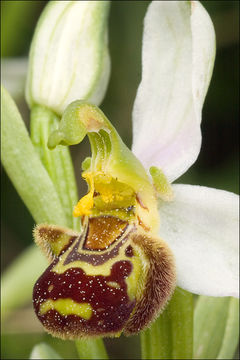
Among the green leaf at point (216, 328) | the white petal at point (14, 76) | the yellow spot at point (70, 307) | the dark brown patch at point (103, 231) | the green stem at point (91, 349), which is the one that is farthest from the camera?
the white petal at point (14, 76)

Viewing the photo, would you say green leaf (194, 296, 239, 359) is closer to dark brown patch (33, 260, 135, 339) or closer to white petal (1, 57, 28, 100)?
dark brown patch (33, 260, 135, 339)

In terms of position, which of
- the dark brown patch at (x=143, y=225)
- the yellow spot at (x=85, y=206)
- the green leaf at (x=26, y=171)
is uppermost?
the yellow spot at (x=85, y=206)

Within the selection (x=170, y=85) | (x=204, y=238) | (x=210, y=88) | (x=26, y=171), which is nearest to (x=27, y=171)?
(x=26, y=171)

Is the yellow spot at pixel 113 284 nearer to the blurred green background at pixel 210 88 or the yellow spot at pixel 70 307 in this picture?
the yellow spot at pixel 70 307

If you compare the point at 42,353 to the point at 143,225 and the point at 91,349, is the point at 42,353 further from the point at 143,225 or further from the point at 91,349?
the point at 143,225

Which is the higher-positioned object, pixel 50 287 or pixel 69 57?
pixel 69 57

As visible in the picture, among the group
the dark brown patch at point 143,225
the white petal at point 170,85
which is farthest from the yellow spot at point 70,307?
the white petal at point 170,85
